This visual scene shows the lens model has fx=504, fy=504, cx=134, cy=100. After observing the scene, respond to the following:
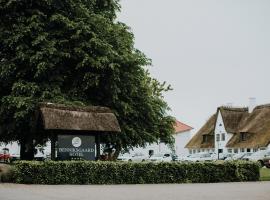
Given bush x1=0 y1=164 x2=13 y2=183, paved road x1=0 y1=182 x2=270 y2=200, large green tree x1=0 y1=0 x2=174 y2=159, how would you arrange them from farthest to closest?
large green tree x1=0 y1=0 x2=174 y2=159 < bush x1=0 y1=164 x2=13 y2=183 < paved road x1=0 y1=182 x2=270 y2=200

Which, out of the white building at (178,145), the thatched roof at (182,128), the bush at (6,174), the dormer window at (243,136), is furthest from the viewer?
the thatched roof at (182,128)

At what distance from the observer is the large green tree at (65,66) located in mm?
34438

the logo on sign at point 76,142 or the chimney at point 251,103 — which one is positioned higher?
the chimney at point 251,103

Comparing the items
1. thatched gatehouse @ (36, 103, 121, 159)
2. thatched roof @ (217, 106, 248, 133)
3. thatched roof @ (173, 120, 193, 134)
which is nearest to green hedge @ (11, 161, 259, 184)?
thatched gatehouse @ (36, 103, 121, 159)

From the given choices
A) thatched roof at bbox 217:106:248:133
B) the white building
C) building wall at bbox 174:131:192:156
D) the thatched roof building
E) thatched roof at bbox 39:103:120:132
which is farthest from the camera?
building wall at bbox 174:131:192:156

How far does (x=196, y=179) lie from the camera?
1148 inches

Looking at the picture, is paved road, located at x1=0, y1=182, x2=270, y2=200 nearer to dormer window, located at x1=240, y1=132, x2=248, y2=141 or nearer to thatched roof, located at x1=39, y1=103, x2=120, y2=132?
thatched roof, located at x1=39, y1=103, x2=120, y2=132

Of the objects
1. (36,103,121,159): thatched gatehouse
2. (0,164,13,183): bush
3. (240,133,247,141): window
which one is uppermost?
(240,133,247,141): window

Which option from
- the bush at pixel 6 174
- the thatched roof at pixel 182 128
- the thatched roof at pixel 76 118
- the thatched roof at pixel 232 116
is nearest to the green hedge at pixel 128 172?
the bush at pixel 6 174

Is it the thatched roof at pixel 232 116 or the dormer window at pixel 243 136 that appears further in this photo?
the thatched roof at pixel 232 116

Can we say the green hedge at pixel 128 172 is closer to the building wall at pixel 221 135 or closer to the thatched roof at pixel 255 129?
the thatched roof at pixel 255 129

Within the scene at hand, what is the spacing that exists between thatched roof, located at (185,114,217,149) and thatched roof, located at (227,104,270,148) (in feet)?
21.2

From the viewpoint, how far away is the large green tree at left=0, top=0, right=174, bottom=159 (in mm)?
34438

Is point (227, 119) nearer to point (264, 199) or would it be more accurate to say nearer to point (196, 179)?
point (196, 179)
